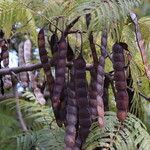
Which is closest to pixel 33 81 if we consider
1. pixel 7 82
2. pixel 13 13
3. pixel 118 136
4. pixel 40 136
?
pixel 7 82

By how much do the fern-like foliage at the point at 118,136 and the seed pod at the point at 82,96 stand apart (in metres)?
0.12

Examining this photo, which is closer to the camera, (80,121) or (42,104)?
(80,121)

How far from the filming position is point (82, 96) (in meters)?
1.90

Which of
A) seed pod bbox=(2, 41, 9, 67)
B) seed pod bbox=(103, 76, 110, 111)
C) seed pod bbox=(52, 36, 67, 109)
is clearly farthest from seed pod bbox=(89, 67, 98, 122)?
seed pod bbox=(2, 41, 9, 67)

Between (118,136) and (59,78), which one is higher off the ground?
(59,78)

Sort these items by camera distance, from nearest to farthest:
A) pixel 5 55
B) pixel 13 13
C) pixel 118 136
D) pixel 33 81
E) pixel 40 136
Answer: pixel 118 136, pixel 13 13, pixel 40 136, pixel 5 55, pixel 33 81

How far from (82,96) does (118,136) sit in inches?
11.7

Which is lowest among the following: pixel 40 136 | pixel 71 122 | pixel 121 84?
pixel 40 136

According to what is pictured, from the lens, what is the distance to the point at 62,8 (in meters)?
2.29

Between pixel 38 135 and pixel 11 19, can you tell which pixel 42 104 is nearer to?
pixel 38 135

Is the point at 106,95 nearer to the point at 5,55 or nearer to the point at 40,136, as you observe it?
the point at 40,136

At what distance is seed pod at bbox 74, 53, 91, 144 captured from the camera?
1896mm

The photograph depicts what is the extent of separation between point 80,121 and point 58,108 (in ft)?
0.37

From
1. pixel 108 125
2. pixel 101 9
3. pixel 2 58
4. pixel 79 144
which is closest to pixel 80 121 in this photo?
pixel 79 144
